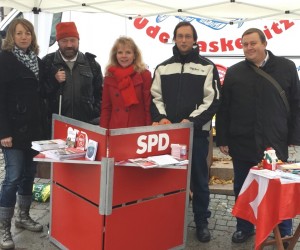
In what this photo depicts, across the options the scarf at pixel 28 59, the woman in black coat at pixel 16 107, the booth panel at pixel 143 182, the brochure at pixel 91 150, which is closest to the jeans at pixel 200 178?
the booth panel at pixel 143 182

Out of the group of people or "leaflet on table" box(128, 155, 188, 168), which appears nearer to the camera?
"leaflet on table" box(128, 155, 188, 168)

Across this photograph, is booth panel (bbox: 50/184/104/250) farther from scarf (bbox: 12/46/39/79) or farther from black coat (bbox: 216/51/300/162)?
black coat (bbox: 216/51/300/162)

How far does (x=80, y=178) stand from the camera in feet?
10.4

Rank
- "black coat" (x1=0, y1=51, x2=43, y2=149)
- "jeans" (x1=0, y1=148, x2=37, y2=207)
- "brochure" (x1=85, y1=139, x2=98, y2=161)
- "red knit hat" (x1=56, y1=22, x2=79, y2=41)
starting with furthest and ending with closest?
"red knit hat" (x1=56, y1=22, x2=79, y2=41) < "jeans" (x1=0, y1=148, x2=37, y2=207) < "black coat" (x1=0, y1=51, x2=43, y2=149) < "brochure" (x1=85, y1=139, x2=98, y2=161)

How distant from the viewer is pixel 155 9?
581 centimetres

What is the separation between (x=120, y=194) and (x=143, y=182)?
22 cm

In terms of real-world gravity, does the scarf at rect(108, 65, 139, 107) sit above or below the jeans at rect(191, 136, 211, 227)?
above

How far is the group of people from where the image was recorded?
340 centimetres

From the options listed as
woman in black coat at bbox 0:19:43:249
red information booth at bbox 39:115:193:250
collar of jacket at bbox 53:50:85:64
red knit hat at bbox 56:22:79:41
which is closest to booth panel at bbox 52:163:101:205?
red information booth at bbox 39:115:193:250

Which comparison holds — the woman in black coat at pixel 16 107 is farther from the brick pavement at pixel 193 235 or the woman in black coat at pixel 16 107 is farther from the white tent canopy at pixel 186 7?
the white tent canopy at pixel 186 7

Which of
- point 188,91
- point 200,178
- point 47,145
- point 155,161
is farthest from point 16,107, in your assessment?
point 200,178

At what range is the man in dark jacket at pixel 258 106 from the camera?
3389 mm

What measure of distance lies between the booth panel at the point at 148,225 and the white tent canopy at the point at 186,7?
297 cm

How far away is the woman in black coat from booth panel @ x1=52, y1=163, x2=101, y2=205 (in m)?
0.33
